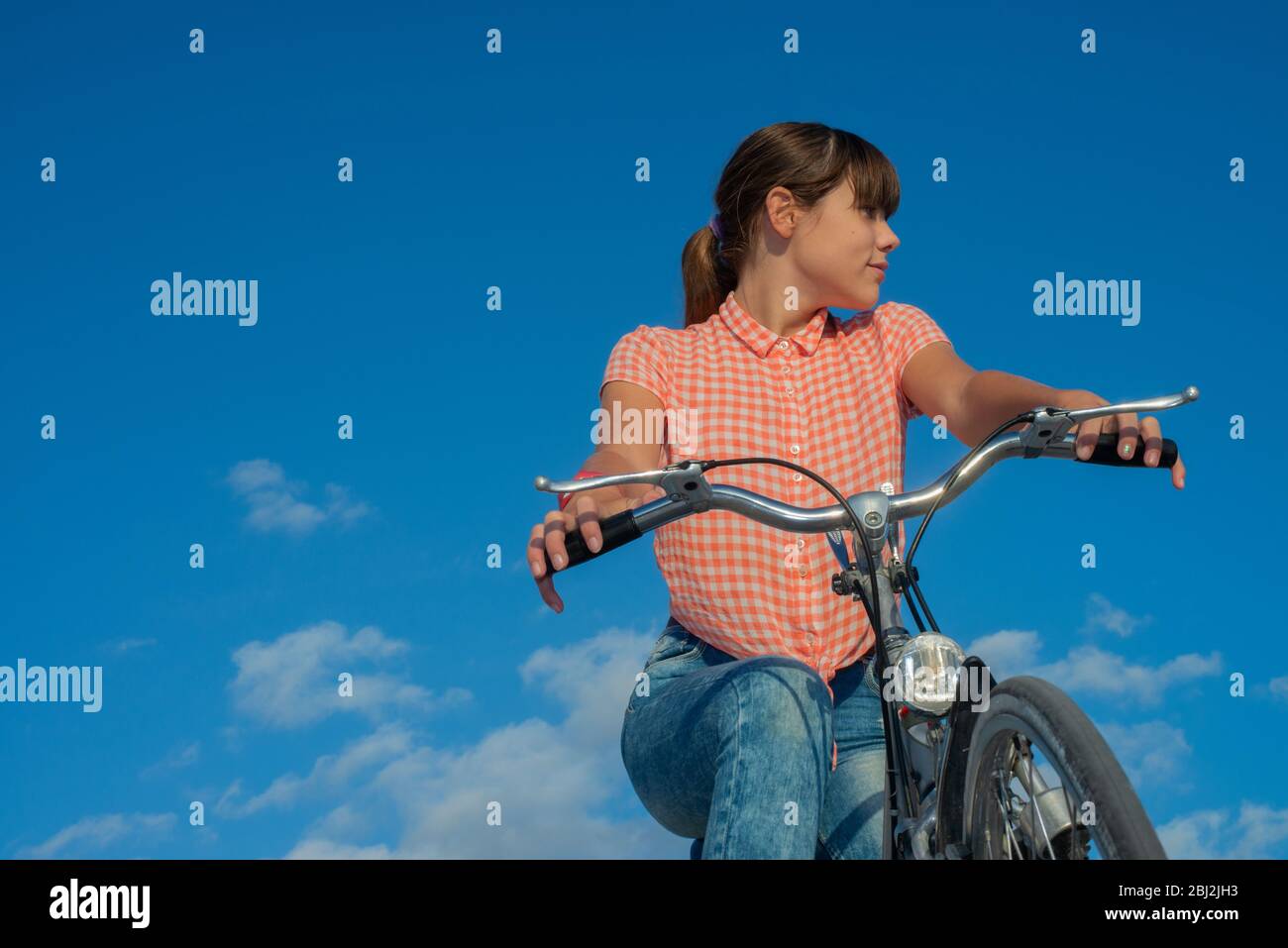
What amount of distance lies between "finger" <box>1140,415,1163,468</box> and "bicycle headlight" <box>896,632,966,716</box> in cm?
49

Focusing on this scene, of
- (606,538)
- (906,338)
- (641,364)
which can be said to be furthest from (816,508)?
(906,338)

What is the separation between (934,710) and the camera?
237 centimetres

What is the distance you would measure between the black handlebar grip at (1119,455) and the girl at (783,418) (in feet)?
0.54

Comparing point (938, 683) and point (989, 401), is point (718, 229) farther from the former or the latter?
point (938, 683)

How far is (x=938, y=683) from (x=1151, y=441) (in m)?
0.58

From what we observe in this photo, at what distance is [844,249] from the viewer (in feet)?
10.3

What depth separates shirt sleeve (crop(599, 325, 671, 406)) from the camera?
10.4ft

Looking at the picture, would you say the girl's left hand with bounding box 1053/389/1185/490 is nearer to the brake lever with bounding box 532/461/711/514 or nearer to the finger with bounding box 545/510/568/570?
the brake lever with bounding box 532/461/711/514

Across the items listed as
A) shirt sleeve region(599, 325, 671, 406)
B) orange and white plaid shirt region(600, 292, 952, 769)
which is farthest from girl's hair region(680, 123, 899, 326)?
shirt sleeve region(599, 325, 671, 406)
